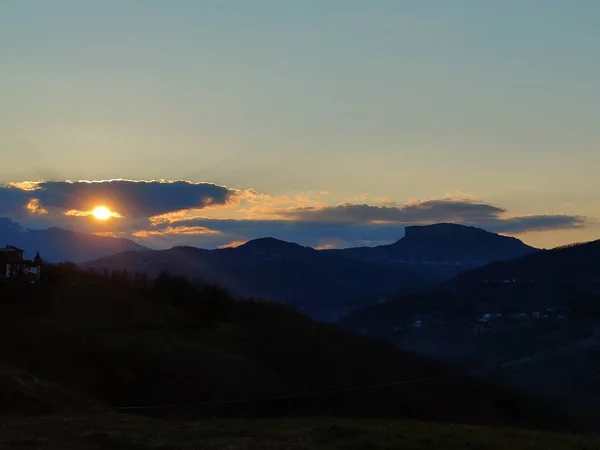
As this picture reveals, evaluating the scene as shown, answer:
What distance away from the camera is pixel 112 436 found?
992 inches

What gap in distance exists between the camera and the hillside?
60.9m

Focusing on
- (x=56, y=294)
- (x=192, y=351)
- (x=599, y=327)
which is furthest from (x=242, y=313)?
(x=599, y=327)

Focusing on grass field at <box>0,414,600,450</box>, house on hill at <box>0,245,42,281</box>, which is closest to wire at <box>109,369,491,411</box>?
grass field at <box>0,414,600,450</box>

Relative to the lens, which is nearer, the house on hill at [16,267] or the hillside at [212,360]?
the hillside at [212,360]

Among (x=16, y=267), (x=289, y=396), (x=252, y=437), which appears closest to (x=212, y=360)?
(x=289, y=396)

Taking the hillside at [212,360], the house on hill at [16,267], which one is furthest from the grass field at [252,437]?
the house on hill at [16,267]

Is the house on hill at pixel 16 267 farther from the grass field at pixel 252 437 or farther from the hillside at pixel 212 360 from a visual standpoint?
the grass field at pixel 252 437

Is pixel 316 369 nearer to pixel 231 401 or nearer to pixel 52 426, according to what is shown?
pixel 231 401

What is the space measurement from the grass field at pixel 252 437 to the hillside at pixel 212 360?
19.3m

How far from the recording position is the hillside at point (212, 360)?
200 feet

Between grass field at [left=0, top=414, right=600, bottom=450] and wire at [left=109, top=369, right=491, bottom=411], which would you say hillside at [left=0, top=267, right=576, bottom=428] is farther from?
grass field at [left=0, top=414, right=600, bottom=450]

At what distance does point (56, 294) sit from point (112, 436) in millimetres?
75025

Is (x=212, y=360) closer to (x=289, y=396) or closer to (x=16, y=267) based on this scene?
(x=289, y=396)

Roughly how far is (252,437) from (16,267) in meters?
84.9
